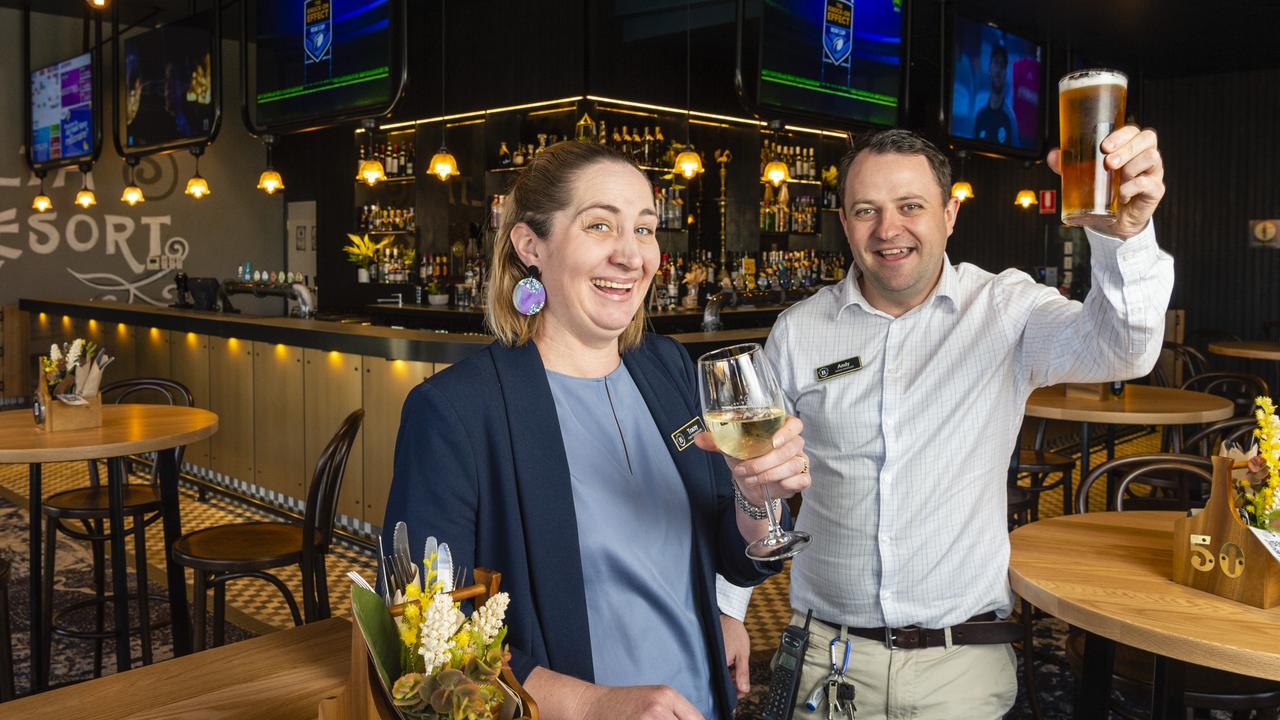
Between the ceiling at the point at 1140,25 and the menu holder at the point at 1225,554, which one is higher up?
the ceiling at the point at 1140,25

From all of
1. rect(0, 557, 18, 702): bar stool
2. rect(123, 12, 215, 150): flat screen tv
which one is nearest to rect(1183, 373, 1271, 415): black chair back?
rect(0, 557, 18, 702): bar stool

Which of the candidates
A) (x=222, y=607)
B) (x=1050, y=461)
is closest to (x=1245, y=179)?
(x=1050, y=461)

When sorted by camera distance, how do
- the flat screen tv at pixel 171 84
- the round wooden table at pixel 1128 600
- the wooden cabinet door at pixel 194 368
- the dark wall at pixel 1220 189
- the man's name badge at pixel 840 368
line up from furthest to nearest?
the dark wall at pixel 1220 189, the flat screen tv at pixel 171 84, the wooden cabinet door at pixel 194 368, the man's name badge at pixel 840 368, the round wooden table at pixel 1128 600

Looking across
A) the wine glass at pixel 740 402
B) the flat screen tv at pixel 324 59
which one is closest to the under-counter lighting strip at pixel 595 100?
the flat screen tv at pixel 324 59

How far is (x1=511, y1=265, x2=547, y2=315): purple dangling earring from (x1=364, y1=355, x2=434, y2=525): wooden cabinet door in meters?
3.71

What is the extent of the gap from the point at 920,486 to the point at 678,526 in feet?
2.10

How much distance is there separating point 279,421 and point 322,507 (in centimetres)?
318

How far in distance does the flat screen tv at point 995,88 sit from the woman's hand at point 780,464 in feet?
16.6

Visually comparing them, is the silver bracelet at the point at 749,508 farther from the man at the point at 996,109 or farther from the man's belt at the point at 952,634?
the man at the point at 996,109

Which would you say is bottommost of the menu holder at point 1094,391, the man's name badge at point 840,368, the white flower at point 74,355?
the menu holder at point 1094,391

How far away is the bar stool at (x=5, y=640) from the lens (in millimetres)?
2938

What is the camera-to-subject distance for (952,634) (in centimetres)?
200

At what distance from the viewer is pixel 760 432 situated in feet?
4.32

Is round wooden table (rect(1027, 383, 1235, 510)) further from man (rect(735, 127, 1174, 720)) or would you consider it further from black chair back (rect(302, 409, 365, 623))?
black chair back (rect(302, 409, 365, 623))
